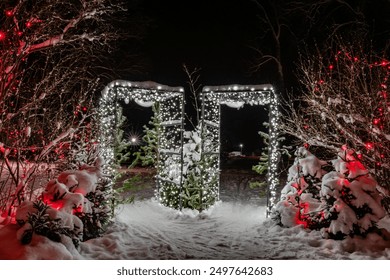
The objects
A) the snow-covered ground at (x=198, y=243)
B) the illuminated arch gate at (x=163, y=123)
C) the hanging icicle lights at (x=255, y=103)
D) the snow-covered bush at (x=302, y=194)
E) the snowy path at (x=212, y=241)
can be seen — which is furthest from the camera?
the hanging icicle lights at (x=255, y=103)

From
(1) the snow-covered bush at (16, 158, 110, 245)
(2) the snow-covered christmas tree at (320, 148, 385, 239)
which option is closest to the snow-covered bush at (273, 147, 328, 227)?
(2) the snow-covered christmas tree at (320, 148, 385, 239)

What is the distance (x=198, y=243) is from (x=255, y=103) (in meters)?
3.71

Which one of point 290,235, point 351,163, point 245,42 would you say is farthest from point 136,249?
point 245,42

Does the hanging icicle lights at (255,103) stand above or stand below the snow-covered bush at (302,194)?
above

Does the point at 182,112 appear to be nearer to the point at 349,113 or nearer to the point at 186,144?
the point at 186,144

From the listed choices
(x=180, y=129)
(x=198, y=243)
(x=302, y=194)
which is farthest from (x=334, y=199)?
(x=180, y=129)

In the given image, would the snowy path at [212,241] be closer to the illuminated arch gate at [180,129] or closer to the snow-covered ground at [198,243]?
the snow-covered ground at [198,243]

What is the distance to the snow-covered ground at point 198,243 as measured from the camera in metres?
4.57

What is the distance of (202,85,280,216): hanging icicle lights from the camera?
26.4 ft

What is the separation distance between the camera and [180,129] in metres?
8.59

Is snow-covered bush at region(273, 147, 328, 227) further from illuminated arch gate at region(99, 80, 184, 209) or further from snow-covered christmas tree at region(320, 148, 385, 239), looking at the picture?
illuminated arch gate at region(99, 80, 184, 209)

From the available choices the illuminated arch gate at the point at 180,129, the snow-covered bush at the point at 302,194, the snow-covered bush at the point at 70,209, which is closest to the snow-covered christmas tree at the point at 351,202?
the snow-covered bush at the point at 302,194

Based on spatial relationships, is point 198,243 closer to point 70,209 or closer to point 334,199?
point 70,209

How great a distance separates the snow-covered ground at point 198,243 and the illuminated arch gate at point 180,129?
789mm
